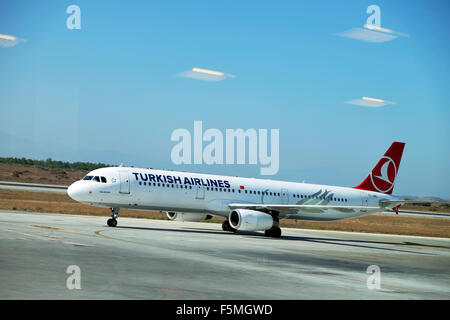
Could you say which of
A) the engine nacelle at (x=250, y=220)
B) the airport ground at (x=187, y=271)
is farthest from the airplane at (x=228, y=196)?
the airport ground at (x=187, y=271)

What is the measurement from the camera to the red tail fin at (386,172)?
4806 cm

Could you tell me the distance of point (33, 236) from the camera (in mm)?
22344

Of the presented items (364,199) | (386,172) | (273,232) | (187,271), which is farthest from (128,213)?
(187,271)

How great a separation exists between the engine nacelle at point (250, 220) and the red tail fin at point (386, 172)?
14571 mm

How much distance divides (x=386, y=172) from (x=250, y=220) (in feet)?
59.2

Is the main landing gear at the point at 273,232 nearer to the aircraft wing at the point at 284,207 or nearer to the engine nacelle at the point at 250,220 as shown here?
the engine nacelle at the point at 250,220

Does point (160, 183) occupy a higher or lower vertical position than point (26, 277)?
higher

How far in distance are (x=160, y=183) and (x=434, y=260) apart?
1760cm

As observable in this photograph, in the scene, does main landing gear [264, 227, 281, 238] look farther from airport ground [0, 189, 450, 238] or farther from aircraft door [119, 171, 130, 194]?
aircraft door [119, 171, 130, 194]

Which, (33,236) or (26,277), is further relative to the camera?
(33,236)

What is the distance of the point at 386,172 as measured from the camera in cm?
4828

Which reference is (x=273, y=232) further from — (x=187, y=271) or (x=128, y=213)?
(x=187, y=271)
